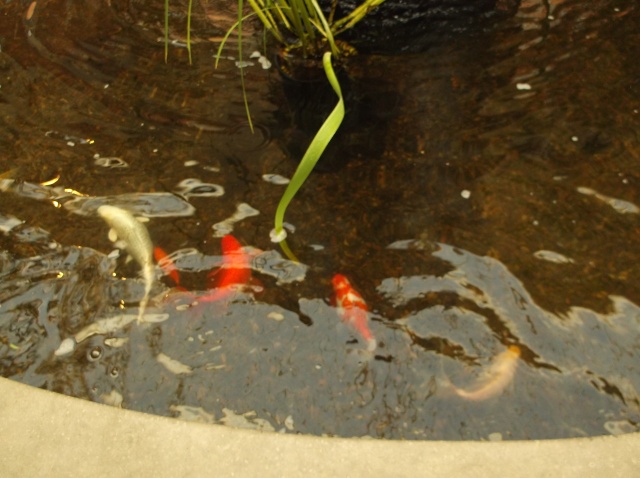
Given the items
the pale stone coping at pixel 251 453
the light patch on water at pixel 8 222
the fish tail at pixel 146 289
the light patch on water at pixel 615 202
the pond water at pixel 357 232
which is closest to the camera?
the pale stone coping at pixel 251 453

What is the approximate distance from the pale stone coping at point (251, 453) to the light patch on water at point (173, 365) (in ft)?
0.75

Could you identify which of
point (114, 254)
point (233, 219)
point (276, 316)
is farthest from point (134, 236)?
point (276, 316)

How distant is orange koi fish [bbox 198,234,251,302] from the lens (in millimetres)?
2104

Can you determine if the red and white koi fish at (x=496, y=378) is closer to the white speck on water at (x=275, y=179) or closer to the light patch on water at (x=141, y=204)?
the white speck on water at (x=275, y=179)

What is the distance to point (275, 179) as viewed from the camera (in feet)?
8.00

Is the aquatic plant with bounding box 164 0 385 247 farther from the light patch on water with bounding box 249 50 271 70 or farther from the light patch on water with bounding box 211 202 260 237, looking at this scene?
the light patch on water with bounding box 211 202 260 237

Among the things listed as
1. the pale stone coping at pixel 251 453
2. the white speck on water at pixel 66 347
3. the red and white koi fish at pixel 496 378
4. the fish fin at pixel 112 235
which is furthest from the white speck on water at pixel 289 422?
the fish fin at pixel 112 235

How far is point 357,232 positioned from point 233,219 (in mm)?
428

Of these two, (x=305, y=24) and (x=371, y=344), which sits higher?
(x=305, y=24)

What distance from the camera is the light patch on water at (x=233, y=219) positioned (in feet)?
7.47

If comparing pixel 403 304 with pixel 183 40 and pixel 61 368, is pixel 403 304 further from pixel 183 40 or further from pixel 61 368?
pixel 183 40

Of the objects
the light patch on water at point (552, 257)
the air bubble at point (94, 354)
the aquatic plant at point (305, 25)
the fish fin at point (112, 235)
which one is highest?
the aquatic plant at point (305, 25)

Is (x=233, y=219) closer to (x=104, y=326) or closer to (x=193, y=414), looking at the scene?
(x=104, y=326)

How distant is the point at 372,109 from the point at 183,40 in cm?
101
